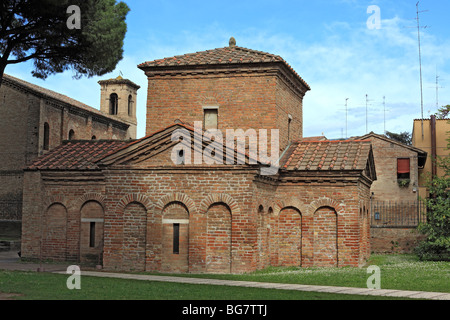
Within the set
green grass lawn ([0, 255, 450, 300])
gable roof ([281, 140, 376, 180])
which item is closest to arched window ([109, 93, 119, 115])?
gable roof ([281, 140, 376, 180])

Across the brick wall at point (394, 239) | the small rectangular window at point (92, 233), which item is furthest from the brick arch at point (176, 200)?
the brick wall at point (394, 239)

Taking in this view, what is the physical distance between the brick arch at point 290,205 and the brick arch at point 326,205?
22 centimetres

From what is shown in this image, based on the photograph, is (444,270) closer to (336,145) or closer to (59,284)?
(336,145)

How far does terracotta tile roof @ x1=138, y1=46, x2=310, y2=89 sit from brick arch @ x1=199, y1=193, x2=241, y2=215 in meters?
5.78

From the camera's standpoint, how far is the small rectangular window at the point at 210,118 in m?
20.6

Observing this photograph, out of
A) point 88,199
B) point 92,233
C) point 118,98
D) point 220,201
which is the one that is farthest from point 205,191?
point 118,98

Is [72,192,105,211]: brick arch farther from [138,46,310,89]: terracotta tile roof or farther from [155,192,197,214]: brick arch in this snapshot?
[138,46,310,89]: terracotta tile roof

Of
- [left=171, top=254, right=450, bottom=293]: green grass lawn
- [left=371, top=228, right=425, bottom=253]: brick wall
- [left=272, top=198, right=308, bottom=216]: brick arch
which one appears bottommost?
[left=171, top=254, right=450, bottom=293]: green grass lawn

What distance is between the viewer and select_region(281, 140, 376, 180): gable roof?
731 inches

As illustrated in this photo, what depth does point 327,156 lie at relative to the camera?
1942 centimetres
